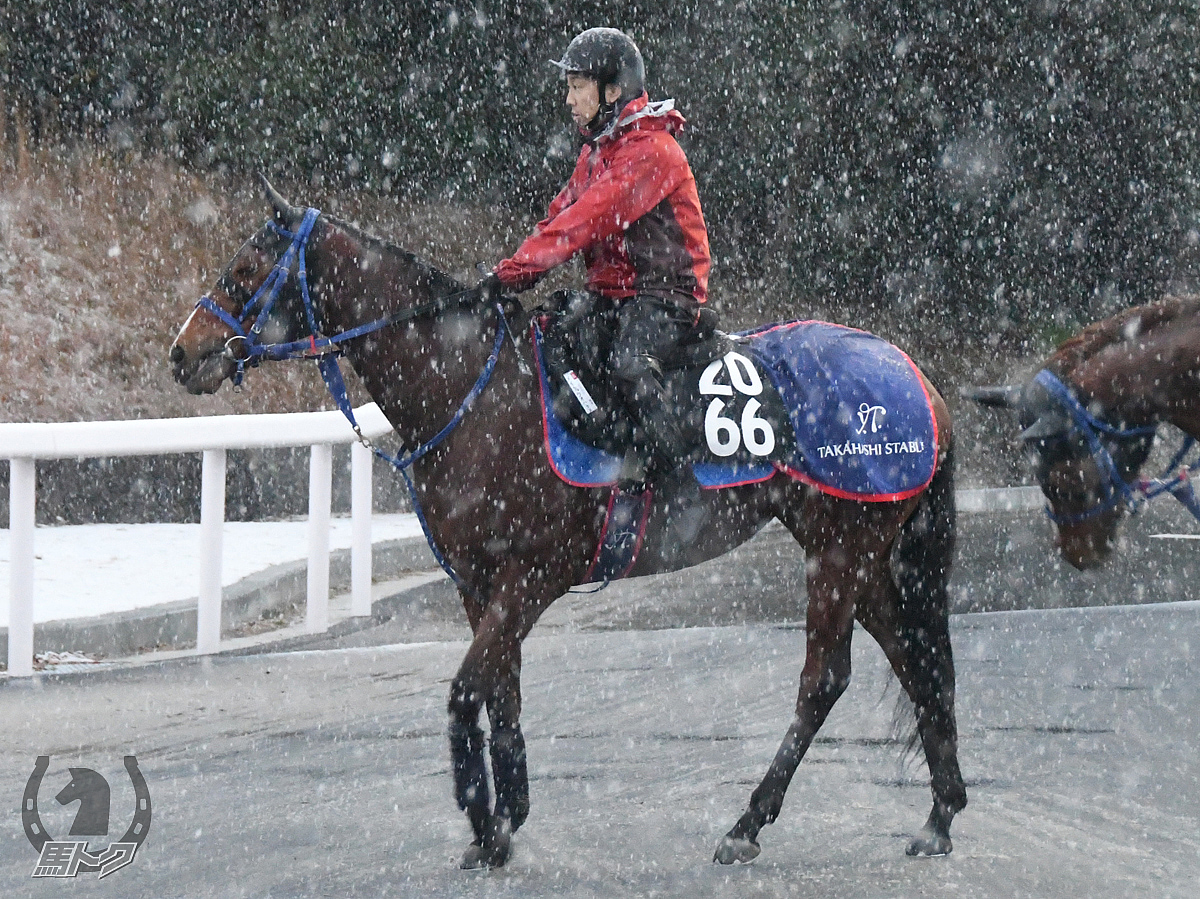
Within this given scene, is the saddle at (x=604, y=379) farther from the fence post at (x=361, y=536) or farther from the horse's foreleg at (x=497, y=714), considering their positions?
the fence post at (x=361, y=536)

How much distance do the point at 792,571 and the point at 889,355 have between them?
7.46 metres

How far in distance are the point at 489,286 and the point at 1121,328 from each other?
7.34 ft

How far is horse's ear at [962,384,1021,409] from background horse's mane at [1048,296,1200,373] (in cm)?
18

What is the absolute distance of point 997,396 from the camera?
6.24 meters

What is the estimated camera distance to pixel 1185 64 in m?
22.5

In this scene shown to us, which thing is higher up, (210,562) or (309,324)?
(309,324)

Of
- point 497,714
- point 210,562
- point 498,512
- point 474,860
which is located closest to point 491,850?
point 474,860

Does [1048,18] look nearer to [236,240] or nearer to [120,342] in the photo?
[236,240]

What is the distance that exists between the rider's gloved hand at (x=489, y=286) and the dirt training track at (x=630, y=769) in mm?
1859

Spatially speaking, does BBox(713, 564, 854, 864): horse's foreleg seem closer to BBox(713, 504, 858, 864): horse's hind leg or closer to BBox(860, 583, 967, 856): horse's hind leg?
BBox(713, 504, 858, 864): horse's hind leg

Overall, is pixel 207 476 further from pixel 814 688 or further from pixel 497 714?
pixel 814 688

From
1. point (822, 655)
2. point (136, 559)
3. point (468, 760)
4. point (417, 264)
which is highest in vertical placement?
point (417, 264)

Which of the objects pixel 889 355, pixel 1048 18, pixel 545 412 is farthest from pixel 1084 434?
pixel 1048 18

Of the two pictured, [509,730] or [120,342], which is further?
[120,342]
